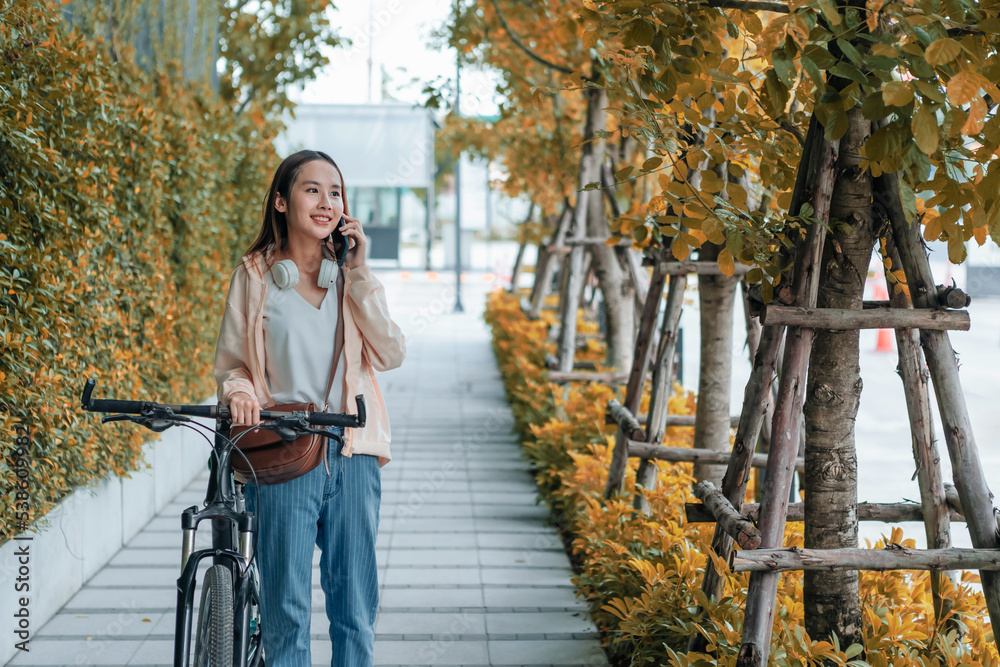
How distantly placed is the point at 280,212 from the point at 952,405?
75.8 inches

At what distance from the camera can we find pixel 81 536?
13.2 ft

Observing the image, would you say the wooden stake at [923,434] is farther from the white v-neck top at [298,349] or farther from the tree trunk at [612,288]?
the tree trunk at [612,288]

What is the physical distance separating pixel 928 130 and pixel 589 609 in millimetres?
2701

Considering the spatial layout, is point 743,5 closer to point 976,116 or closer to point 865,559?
point 976,116

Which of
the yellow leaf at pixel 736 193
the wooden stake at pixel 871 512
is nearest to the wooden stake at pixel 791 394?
the yellow leaf at pixel 736 193

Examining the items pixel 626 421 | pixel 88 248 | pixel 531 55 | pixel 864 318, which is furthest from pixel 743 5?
pixel 531 55

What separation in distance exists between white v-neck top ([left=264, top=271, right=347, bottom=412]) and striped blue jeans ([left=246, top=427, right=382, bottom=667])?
0.43 ft

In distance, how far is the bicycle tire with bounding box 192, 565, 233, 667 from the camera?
84.5 inches

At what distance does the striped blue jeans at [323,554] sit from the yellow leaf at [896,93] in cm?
158

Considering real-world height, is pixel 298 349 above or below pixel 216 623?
above

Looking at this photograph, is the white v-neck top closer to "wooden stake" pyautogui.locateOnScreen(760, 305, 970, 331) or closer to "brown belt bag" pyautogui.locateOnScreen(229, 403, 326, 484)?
"brown belt bag" pyautogui.locateOnScreen(229, 403, 326, 484)

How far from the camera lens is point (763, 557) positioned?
233 cm

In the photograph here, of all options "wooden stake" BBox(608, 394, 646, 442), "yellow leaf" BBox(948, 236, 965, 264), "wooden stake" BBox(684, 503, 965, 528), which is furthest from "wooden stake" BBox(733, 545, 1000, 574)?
"wooden stake" BBox(608, 394, 646, 442)

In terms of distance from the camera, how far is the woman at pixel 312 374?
242 cm
